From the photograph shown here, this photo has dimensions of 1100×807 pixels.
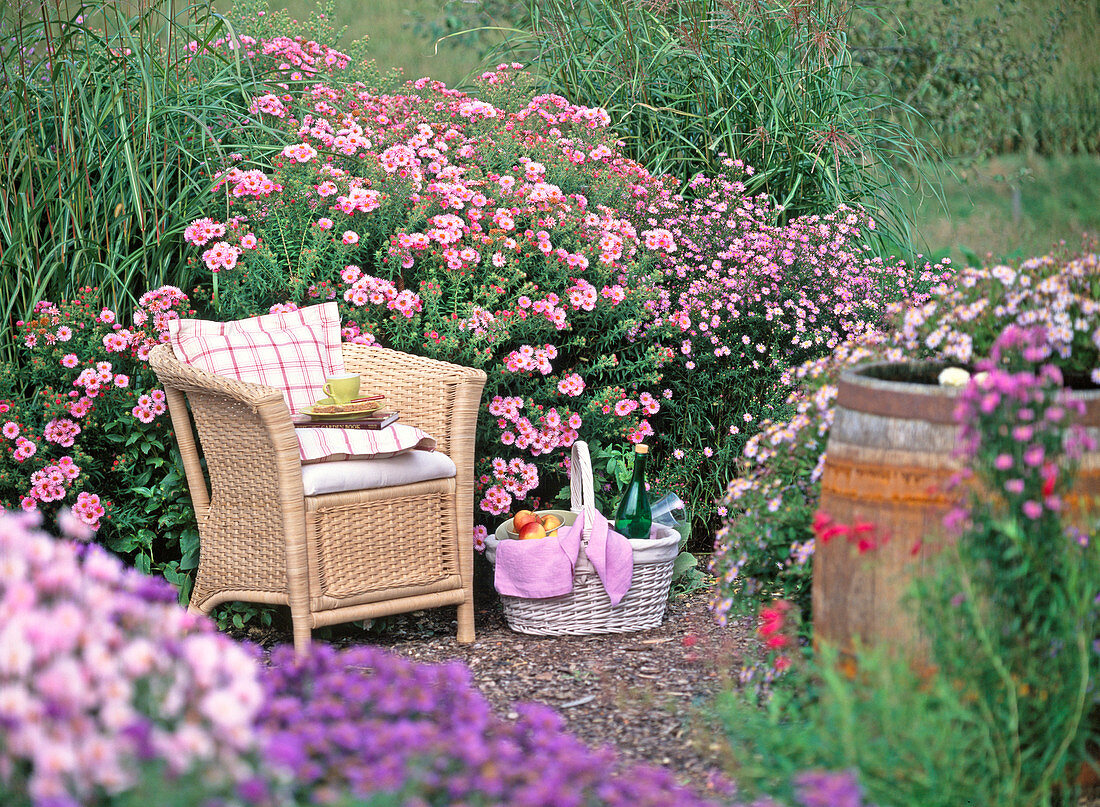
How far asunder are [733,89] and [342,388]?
2449 millimetres

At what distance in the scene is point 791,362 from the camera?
396 centimetres

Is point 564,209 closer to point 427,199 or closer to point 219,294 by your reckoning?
point 427,199

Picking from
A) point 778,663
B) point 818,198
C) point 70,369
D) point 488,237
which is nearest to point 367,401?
point 488,237

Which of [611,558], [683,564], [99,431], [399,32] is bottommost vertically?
[683,564]

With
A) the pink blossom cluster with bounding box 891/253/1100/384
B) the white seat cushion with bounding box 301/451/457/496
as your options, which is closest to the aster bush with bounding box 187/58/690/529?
the white seat cushion with bounding box 301/451/457/496

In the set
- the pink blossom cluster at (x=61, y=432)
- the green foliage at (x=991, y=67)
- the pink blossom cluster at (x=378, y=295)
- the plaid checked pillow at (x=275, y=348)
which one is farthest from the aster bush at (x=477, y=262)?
the green foliage at (x=991, y=67)

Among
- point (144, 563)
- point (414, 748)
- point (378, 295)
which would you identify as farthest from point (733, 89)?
point (414, 748)

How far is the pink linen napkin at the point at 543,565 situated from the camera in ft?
9.41

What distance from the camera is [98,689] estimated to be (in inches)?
42.2

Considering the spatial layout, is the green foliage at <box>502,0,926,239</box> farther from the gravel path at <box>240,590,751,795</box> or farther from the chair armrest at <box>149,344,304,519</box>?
the chair armrest at <box>149,344,304,519</box>

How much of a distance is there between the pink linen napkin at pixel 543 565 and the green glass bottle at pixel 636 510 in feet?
0.73

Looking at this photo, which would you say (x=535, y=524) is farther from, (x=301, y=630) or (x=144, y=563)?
(x=144, y=563)

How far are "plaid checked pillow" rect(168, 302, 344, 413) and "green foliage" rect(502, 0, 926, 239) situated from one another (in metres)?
1.82

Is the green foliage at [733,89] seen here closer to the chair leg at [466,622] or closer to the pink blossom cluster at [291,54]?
the pink blossom cluster at [291,54]
